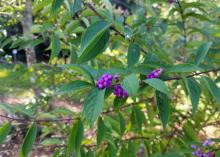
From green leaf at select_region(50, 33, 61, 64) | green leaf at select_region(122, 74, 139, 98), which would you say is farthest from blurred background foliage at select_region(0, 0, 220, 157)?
green leaf at select_region(122, 74, 139, 98)

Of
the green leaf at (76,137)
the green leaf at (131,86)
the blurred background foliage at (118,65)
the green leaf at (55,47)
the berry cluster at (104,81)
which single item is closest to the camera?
the green leaf at (131,86)

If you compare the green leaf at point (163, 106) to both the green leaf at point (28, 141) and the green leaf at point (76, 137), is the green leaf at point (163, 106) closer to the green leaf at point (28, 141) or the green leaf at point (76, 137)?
the green leaf at point (76, 137)

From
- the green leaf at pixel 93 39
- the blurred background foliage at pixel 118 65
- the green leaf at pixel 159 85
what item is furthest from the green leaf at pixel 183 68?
the green leaf at pixel 93 39

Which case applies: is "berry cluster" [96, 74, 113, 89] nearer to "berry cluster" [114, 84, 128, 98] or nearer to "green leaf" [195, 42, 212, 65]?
"berry cluster" [114, 84, 128, 98]

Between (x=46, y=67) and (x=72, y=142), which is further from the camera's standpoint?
(x=46, y=67)

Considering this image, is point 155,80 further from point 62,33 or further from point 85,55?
point 62,33

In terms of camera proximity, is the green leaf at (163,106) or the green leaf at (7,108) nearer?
the green leaf at (163,106)

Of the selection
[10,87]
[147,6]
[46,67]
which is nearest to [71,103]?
[10,87]
